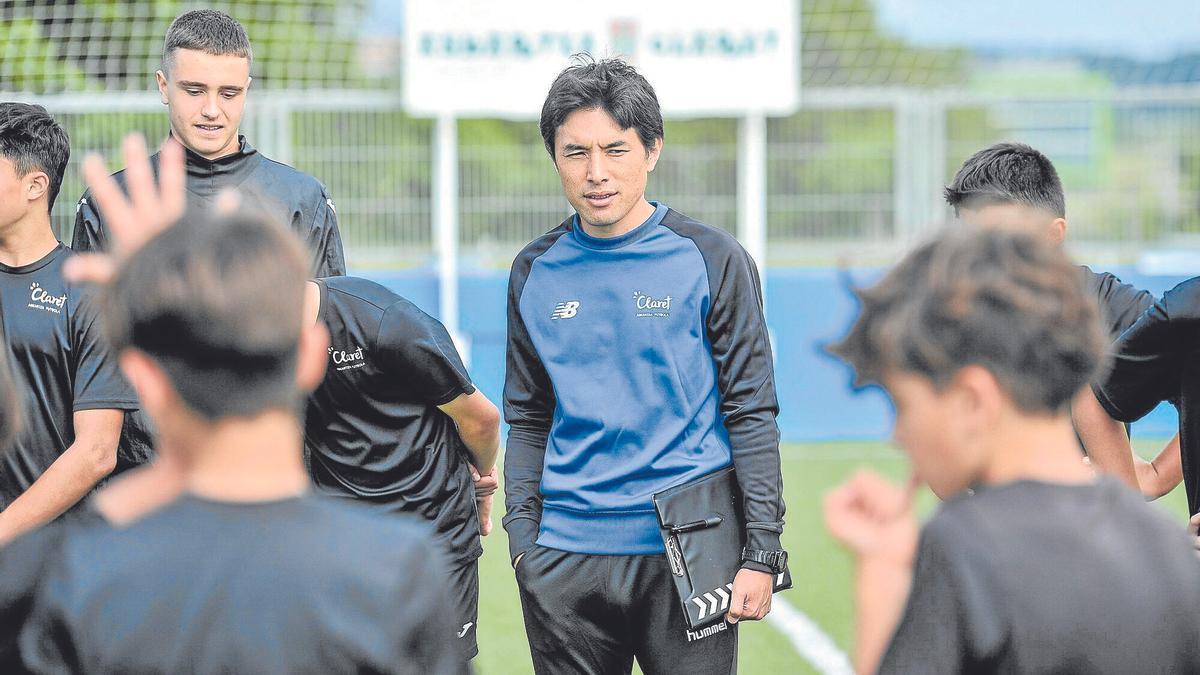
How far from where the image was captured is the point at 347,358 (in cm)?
322

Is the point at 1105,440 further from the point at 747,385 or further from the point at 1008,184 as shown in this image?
the point at 747,385

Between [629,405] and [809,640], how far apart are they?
2644mm

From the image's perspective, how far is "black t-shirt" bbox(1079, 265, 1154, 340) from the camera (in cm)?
340

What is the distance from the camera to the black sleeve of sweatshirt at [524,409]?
137 inches

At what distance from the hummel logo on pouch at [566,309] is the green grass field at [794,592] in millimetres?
1726

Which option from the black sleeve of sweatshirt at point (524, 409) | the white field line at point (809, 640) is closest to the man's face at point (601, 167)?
the black sleeve of sweatshirt at point (524, 409)

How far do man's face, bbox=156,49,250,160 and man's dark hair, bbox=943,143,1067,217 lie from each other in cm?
205

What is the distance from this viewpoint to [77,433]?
3.27 meters

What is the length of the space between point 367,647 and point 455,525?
6.19ft

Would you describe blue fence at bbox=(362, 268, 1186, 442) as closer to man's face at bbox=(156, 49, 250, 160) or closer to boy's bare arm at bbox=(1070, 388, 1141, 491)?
man's face at bbox=(156, 49, 250, 160)

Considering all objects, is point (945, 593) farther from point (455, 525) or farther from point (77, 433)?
point (77, 433)

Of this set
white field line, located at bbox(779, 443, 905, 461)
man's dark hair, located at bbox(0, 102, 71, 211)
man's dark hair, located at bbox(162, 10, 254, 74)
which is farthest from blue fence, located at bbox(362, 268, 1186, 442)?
man's dark hair, located at bbox(0, 102, 71, 211)

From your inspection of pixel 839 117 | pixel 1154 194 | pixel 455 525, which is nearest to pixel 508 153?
pixel 839 117

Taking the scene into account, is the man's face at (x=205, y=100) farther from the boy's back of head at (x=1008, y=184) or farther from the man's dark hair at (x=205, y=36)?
the boy's back of head at (x=1008, y=184)
